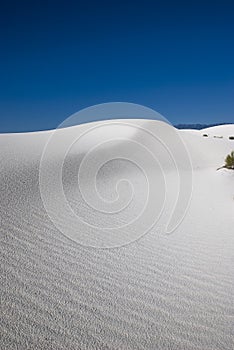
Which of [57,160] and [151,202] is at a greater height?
[57,160]

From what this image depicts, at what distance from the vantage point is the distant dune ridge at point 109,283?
309 cm

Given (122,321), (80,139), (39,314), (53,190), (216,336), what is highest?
(80,139)

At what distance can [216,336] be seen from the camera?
3.31 metres

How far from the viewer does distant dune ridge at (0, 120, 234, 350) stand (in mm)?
3086

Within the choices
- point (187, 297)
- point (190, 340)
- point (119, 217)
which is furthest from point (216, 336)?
point (119, 217)

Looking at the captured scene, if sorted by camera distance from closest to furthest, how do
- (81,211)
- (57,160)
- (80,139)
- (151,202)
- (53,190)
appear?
(81,211) → (53,190) → (151,202) → (57,160) → (80,139)

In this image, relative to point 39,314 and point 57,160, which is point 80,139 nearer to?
point 57,160

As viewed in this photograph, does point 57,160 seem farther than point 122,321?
Yes

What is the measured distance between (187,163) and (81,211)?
12809 mm

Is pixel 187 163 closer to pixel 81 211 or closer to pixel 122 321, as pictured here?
pixel 81 211

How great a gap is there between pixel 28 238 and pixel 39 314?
184 cm

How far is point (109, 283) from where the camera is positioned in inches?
162

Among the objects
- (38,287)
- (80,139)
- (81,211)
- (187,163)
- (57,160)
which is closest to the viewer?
(38,287)

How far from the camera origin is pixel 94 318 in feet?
10.9
